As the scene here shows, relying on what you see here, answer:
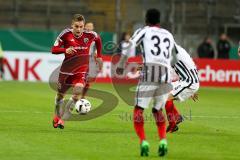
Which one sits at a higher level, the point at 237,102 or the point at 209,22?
the point at 209,22

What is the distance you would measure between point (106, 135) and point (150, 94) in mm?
2970

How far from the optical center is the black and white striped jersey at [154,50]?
1202 centimetres

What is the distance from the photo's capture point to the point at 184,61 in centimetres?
Answer: 1554

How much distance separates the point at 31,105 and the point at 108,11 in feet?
58.0

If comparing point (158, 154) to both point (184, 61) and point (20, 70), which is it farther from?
point (20, 70)

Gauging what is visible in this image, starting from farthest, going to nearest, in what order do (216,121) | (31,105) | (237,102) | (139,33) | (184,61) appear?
(237,102), (31,105), (216,121), (184,61), (139,33)

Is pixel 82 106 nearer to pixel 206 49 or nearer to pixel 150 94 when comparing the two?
pixel 150 94

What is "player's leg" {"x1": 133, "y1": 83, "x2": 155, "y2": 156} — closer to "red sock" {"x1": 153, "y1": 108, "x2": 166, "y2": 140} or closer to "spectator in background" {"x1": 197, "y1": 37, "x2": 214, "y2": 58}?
"red sock" {"x1": 153, "y1": 108, "x2": 166, "y2": 140}

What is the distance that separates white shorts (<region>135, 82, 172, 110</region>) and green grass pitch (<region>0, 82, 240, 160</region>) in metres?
0.82

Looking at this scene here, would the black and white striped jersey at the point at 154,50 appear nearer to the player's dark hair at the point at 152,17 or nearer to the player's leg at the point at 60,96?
the player's dark hair at the point at 152,17

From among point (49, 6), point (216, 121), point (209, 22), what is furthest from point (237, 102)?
point (49, 6)

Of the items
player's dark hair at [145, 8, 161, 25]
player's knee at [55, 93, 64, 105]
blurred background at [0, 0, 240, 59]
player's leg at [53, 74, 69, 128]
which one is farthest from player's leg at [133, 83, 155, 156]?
blurred background at [0, 0, 240, 59]

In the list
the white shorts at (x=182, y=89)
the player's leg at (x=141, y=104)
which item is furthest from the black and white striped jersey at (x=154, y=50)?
the white shorts at (x=182, y=89)

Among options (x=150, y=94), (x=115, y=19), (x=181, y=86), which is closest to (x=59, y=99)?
(x=181, y=86)
